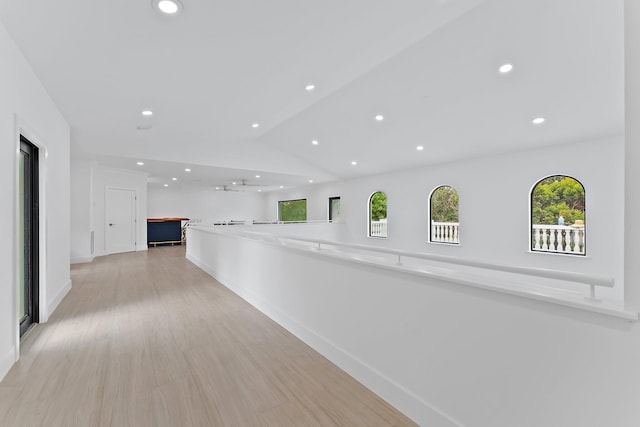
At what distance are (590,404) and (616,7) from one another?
342cm

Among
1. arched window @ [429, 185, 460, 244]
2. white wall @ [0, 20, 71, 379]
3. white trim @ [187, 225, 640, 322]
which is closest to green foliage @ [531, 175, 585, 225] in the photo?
arched window @ [429, 185, 460, 244]

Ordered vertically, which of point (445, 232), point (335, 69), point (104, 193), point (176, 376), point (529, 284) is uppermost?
point (335, 69)

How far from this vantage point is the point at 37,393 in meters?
1.80

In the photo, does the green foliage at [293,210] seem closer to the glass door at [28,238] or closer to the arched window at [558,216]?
the arched window at [558,216]

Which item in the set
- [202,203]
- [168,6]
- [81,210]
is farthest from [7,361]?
[202,203]

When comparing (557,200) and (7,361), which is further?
(557,200)

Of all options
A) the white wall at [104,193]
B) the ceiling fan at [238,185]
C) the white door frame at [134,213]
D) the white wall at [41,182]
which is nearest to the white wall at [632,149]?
the white wall at [41,182]

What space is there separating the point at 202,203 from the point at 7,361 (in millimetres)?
11031

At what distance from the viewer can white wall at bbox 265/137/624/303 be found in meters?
4.49

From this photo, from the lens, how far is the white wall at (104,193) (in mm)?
7523

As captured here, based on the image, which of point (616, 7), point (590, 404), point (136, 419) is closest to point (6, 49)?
point (136, 419)

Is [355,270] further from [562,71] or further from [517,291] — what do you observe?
[562,71]

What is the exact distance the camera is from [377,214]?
930 cm

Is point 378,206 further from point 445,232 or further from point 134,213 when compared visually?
point 134,213
